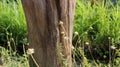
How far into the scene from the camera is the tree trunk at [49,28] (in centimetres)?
243

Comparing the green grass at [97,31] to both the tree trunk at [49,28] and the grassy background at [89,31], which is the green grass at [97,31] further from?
the tree trunk at [49,28]

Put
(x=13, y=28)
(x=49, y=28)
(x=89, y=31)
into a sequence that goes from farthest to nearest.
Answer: (x=13, y=28) < (x=89, y=31) < (x=49, y=28)

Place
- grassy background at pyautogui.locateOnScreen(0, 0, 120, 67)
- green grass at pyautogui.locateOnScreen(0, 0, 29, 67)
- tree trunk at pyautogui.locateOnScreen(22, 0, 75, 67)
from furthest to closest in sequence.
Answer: green grass at pyautogui.locateOnScreen(0, 0, 29, 67), grassy background at pyautogui.locateOnScreen(0, 0, 120, 67), tree trunk at pyautogui.locateOnScreen(22, 0, 75, 67)

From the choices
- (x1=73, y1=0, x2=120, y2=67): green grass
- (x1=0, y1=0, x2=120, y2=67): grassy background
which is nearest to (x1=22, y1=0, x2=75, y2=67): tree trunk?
(x1=0, y1=0, x2=120, y2=67): grassy background

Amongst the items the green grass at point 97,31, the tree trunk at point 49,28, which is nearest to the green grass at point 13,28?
the green grass at point 97,31

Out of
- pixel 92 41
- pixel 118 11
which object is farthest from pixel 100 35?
pixel 118 11

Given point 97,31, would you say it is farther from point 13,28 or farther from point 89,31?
point 13,28

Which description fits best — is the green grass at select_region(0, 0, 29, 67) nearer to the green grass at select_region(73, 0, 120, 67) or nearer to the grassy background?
the grassy background

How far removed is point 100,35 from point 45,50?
1659 mm

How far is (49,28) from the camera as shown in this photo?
248 cm

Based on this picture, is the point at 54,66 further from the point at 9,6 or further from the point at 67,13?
the point at 9,6

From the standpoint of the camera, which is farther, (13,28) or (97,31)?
(13,28)

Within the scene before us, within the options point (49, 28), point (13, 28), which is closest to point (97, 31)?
point (13, 28)

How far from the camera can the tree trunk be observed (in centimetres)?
243
